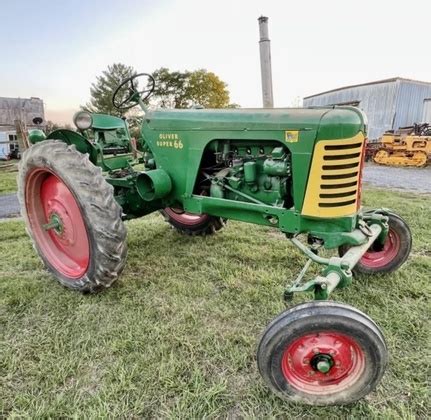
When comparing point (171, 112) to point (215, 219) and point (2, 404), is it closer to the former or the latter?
point (215, 219)

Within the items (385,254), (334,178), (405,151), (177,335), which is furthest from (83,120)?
(405,151)

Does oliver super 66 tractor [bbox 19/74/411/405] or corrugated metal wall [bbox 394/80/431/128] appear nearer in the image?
oliver super 66 tractor [bbox 19/74/411/405]

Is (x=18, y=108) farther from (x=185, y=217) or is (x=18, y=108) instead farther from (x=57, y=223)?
(x=57, y=223)

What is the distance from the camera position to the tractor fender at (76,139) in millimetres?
2934

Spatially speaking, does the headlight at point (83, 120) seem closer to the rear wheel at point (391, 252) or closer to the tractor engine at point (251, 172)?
the tractor engine at point (251, 172)

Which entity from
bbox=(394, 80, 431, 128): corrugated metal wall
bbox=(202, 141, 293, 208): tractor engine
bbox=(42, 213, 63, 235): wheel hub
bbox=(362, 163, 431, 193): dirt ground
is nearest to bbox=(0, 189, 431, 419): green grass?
bbox=(42, 213, 63, 235): wheel hub

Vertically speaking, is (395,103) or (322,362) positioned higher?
(322,362)

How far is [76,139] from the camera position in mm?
2996

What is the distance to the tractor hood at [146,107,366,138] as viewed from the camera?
6.15 ft

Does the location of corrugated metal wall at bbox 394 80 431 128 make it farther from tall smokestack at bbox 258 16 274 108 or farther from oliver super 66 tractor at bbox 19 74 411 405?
oliver super 66 tractor at bbox 19 74 411 405

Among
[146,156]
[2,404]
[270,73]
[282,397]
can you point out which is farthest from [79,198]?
[270,73]

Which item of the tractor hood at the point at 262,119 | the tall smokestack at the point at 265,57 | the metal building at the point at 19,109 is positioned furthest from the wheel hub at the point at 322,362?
the metal building at the point at 19,109

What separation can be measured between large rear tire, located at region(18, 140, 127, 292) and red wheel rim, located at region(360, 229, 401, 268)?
192 cm

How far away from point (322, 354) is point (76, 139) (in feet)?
8.59
